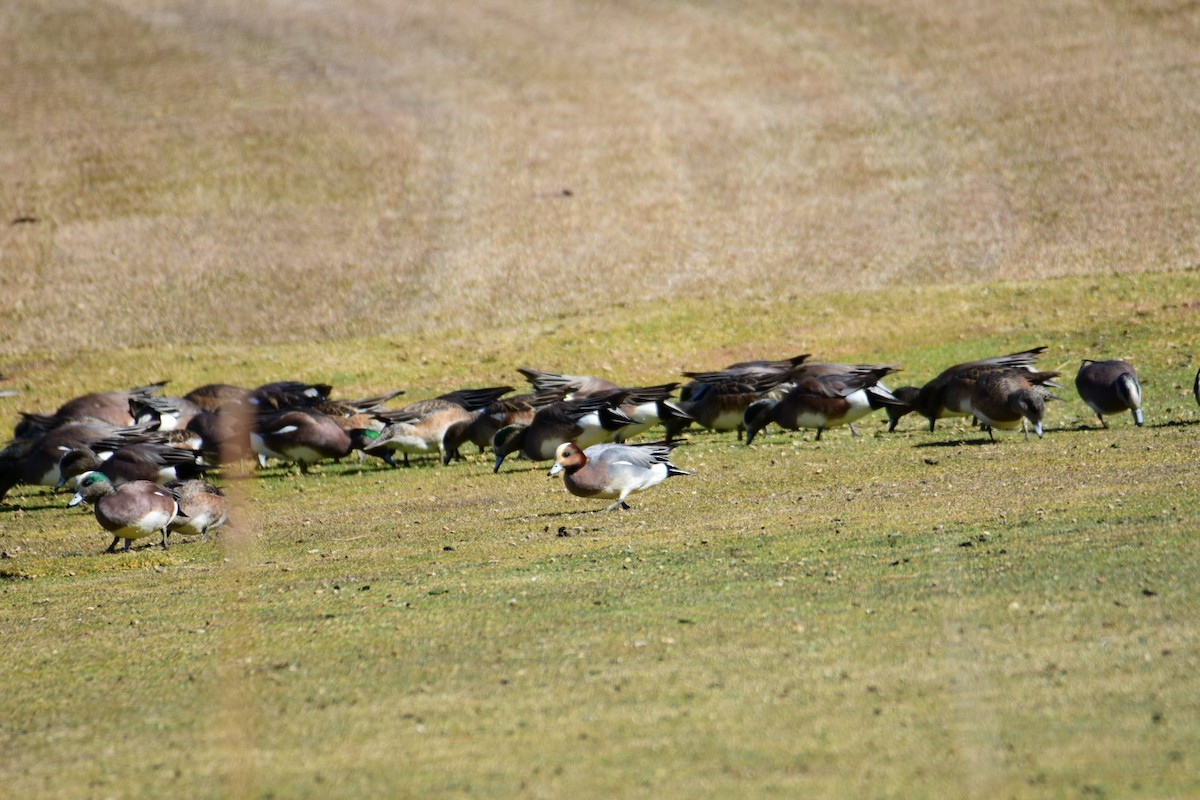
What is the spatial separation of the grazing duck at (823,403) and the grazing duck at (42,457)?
26.8 feet

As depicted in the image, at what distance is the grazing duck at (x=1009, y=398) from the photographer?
1539 centimetres

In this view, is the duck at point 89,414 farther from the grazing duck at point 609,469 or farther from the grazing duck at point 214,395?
the grazing duck at point 609,469

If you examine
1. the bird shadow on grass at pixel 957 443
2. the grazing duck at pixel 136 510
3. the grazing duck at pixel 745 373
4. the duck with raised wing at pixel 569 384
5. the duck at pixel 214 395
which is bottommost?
the duck at pixel 214 395

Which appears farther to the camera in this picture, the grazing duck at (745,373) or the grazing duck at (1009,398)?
the grazing duck at (745,373)

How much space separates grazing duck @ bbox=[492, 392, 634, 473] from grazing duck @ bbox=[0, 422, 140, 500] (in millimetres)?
5351

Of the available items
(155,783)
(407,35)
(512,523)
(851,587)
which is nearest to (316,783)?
(155,783)

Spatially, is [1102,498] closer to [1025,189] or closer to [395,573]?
[395,573]

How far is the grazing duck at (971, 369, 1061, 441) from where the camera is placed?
606 inches

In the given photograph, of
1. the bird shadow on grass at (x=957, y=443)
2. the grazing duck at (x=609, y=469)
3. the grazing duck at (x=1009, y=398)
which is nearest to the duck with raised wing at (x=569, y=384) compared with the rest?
the bird shadow on grass at (x=957, y=443)

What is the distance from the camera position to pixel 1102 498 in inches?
440

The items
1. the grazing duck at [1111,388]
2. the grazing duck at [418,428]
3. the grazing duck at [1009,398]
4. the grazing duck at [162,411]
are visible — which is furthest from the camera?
the grazing duck at [162,411]

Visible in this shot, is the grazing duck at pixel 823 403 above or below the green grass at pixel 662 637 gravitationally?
below

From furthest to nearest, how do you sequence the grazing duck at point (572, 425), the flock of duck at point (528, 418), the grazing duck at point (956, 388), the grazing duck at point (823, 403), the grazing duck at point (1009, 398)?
the grazing duck at point (823, 403) < the grazing duck at point (572, 425) < the grazing duck at point (956, 388) < the flock of duck at point (528, 418) < the grazing duck at point (1009, 398)

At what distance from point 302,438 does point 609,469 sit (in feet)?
21.8
